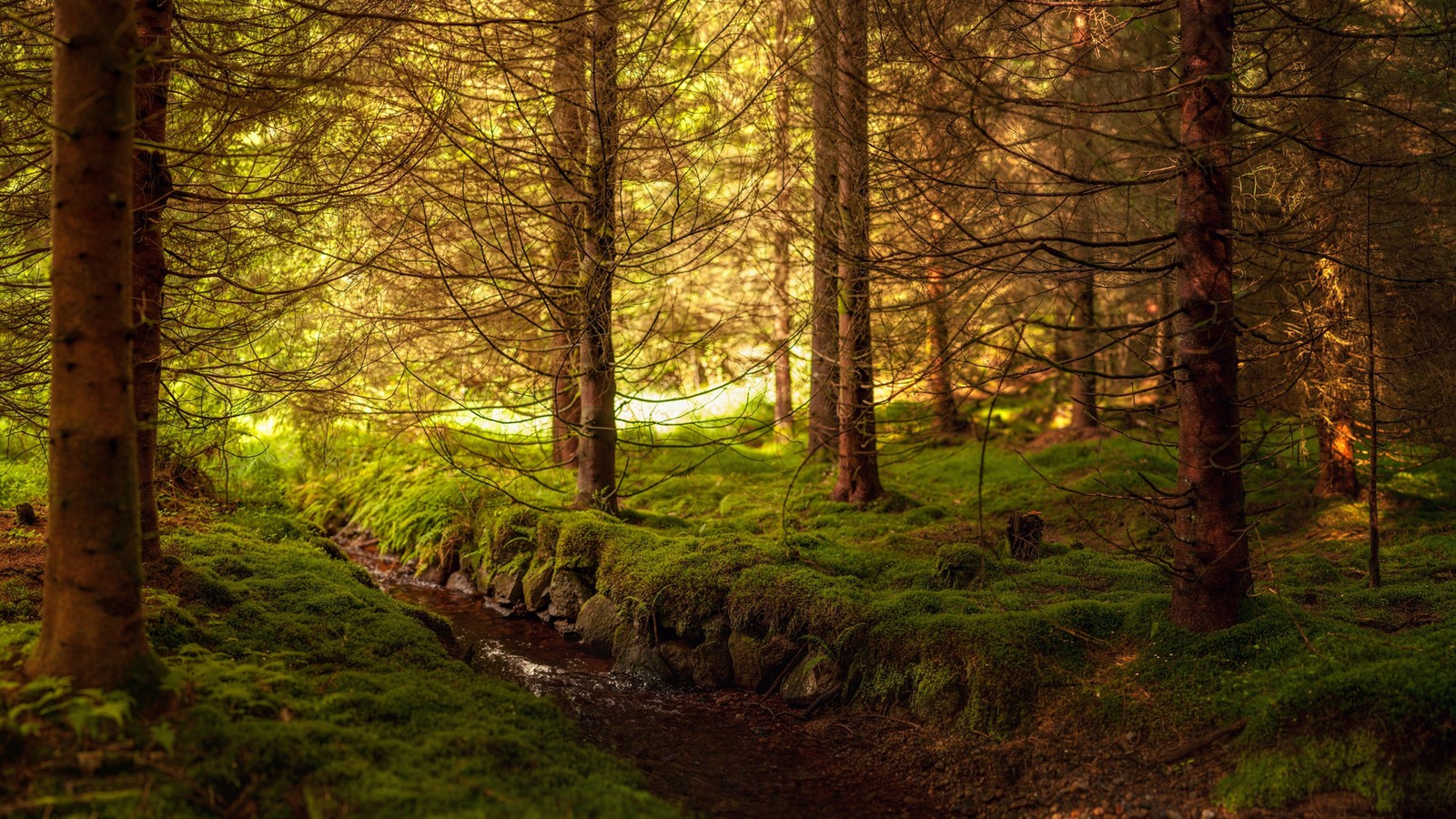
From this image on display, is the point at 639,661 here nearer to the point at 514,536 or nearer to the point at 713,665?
the point at 713,665

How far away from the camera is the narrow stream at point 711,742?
504cm

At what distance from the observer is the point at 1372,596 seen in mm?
6391

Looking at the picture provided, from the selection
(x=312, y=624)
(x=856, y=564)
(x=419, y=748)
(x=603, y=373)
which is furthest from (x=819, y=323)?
(x=419, y=748)

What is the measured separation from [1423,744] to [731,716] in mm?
4297

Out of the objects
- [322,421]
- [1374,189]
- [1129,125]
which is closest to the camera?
[1374,189]

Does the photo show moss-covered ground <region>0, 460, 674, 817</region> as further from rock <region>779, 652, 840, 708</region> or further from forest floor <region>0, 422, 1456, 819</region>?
rock <region>779, 652, 840, 708</region>

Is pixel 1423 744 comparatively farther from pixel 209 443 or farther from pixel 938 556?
pixel 209 443

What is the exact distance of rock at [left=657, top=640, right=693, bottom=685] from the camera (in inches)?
285

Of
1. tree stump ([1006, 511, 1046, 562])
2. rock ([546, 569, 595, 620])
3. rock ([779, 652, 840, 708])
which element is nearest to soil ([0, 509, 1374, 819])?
rock ([779, 652, 840, 708])

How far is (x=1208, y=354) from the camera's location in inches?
206

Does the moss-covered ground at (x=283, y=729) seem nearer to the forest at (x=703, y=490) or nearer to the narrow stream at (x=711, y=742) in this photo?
the forest at (x=703, y=490)

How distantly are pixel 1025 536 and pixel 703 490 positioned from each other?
5.47 metres

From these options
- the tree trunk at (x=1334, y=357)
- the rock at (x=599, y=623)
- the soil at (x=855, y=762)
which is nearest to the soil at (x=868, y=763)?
the soil at (x=855, y=762)

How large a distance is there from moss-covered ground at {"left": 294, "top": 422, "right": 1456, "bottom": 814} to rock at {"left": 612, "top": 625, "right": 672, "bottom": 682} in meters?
0.26
